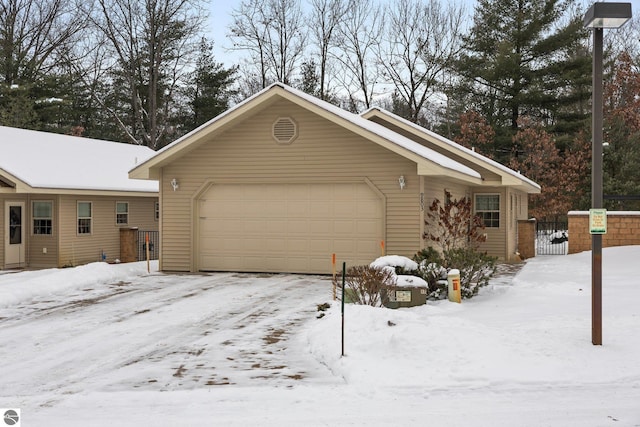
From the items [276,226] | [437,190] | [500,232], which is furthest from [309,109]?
[500,232]

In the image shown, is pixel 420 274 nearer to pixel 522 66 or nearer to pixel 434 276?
pixel 434 276

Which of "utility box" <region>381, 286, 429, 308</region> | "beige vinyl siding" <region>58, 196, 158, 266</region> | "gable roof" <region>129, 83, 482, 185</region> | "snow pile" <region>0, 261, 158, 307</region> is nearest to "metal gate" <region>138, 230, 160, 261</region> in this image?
"beige vinyl siding" <region>58, 196, 158, 266</region>

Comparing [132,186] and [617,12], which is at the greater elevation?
[617,12]

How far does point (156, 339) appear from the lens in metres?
9.74

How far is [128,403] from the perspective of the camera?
21.7 ft

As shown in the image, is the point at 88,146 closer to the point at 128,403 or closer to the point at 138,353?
the point at 138,353

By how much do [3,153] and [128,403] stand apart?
16783 millimetres

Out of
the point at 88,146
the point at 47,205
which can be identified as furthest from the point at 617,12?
the point at 88,146

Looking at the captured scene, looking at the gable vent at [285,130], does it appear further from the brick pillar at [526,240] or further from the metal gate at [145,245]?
the brick pillar at [526,240]

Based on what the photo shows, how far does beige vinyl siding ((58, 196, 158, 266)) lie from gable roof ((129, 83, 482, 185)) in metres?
4.20

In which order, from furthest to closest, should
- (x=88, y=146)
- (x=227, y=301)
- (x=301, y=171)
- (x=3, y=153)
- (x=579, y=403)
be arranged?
1. (x=88, y=146)
2. (x=3, y=153)
3. (x=301, y=171)
4. (x=227, y=301)
5. (x=579, y=403)

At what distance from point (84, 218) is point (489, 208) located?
45.0 feet

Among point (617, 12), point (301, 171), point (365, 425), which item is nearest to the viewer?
point (365, 425)

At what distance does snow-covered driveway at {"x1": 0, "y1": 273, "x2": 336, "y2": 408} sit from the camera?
7.51m
